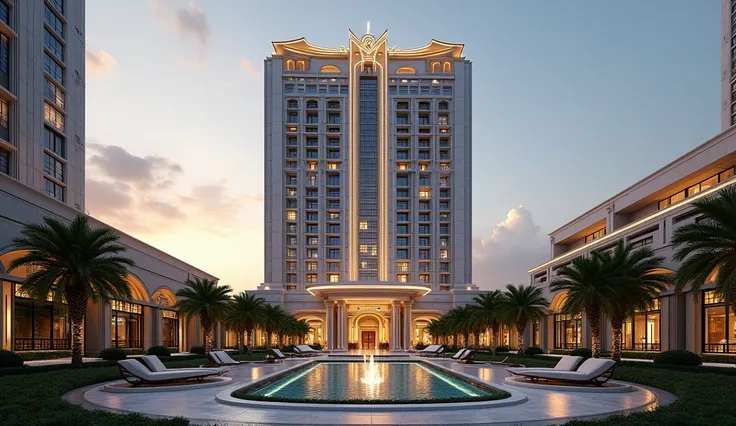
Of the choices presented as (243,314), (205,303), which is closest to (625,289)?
(205,303)

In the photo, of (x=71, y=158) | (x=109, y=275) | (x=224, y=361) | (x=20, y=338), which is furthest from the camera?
(x=71, y=158)

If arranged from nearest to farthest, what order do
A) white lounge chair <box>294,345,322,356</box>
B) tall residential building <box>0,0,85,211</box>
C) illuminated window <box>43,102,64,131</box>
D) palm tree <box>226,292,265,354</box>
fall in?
tall residential building <box>0,0,85,211</box>, illuminated window <box>43,102,64,131</box>, palm tree <box>226,292,265,354</box>, white lounge chair <box>294,345,322,356</box>

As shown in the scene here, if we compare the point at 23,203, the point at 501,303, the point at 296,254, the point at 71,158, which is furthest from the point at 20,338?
the point at 296,254

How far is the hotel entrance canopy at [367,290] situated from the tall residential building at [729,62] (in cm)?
3440

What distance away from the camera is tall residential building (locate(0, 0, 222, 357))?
26.5 metres

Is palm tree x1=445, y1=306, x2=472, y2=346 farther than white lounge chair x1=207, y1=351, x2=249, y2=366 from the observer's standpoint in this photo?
Yes

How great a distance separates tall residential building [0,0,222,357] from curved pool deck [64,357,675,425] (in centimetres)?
1405

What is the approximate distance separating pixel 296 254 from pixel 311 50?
27.6 metres

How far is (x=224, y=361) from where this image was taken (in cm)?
2530

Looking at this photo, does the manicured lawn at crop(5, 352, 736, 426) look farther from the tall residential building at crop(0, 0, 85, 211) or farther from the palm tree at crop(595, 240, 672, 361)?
the tall residential building at crop(0, 0, 85, 211)

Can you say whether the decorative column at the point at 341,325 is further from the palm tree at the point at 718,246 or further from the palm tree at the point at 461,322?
the palm tree at the point at 718,246

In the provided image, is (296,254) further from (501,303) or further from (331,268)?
(501,303)

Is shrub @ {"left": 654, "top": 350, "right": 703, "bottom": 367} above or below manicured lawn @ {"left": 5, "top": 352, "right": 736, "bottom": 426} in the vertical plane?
below

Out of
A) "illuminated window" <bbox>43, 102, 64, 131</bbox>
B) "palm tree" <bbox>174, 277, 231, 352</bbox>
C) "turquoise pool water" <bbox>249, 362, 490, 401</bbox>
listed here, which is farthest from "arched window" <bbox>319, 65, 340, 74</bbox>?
"turquoise pool water" <bbox>249, 362, 490, 401</bbox>
